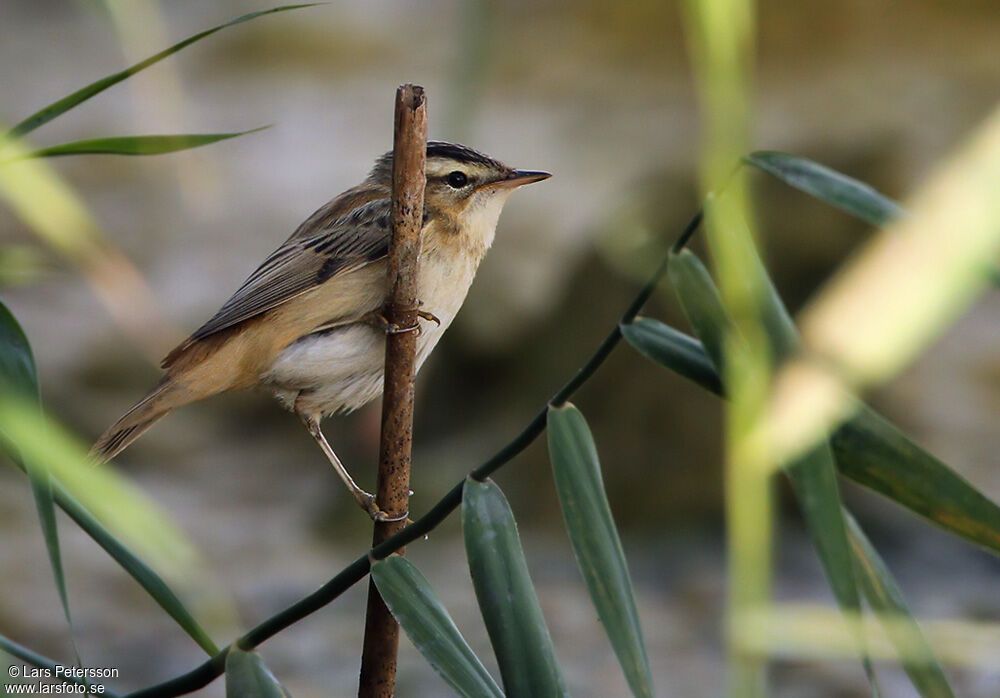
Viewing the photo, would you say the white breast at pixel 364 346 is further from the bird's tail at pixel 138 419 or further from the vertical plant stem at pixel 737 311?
the vertical plant stem at pixel 737 311

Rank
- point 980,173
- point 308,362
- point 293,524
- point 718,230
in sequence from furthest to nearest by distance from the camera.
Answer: point 293,524
point 308,362
point 718,230
point 980,173

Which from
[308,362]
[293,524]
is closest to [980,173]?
[308,362]

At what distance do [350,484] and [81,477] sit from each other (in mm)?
709

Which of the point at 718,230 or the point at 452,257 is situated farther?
the point at 452,257

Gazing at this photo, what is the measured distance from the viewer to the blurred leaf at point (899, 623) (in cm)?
113

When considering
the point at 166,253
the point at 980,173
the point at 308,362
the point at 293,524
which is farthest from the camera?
the point at 166,253

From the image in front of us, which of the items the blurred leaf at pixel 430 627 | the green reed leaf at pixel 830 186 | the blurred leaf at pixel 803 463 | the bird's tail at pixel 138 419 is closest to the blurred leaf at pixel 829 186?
the green reed leaf at pixel 830 186

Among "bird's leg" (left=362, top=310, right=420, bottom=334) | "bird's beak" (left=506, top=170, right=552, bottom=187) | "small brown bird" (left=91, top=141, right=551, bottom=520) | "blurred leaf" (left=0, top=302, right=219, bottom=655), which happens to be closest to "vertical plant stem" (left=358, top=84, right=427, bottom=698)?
"bird's leg" (left=362, top=310, right=420, bottom=334)

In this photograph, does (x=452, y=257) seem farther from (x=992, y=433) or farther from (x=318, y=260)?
(x=992, y=433)

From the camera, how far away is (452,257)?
6.30 feet

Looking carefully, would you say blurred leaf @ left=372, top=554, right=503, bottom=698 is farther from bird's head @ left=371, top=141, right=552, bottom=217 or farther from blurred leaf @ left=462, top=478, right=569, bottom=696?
bird's head @ left=371, top=141, right=552, bottom=217

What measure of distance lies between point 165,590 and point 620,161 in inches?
285

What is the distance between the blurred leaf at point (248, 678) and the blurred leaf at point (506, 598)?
250mm

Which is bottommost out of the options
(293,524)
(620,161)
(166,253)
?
(293,524)
